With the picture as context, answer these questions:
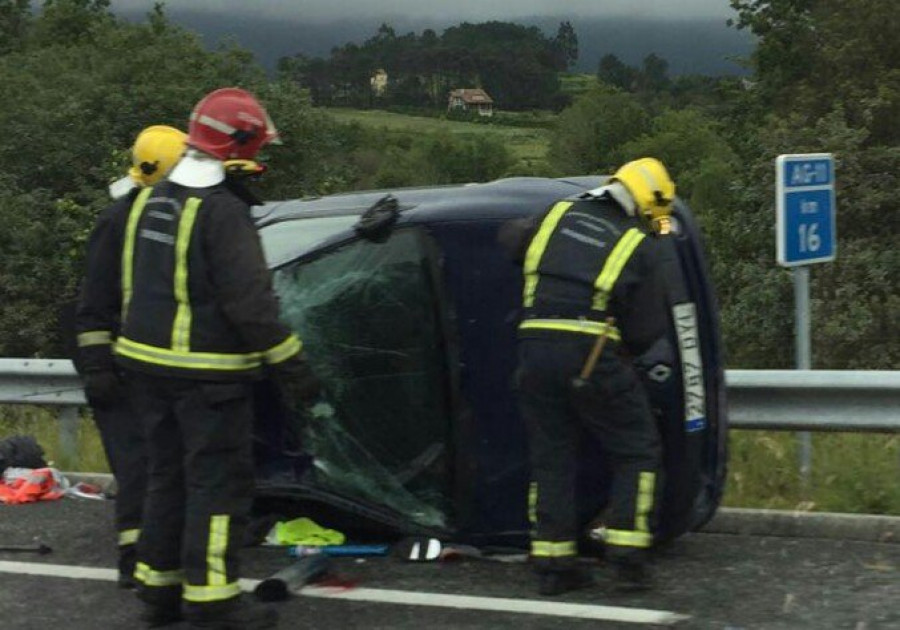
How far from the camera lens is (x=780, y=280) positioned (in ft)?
97.8

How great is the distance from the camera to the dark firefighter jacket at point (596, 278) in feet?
16.9

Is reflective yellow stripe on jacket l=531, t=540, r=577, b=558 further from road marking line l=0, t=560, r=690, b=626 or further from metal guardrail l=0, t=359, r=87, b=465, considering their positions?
metal guardrail l=0, t=359, r=87, b=465

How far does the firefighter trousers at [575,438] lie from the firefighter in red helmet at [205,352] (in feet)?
2.84

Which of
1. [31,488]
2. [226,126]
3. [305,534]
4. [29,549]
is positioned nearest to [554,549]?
[305,534]

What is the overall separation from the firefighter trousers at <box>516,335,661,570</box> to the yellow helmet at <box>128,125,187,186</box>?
1548mm

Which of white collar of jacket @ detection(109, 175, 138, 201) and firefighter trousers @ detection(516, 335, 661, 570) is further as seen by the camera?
white collar of jacket @ detection(109, 175, 138, 201)

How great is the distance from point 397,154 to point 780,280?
7180 cm

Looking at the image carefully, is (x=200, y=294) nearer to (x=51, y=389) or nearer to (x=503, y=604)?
(x=503, y=604)

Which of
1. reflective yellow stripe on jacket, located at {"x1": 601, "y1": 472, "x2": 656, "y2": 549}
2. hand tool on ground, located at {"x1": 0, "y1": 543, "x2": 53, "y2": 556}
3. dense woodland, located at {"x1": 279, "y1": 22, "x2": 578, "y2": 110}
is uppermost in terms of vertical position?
dense woodland, located at {"x1": 279, "y1": 22, "x2": 578, "y2": 110}

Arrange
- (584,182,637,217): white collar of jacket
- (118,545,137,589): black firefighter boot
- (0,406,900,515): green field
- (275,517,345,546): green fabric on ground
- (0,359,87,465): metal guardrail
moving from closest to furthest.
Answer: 1. (584,182,637,217): white collar of jacket
2. (118,545,137,589): black firefighter boot
3. (275,517,345,546): green fabric on ground
4. (0,406,900,515): green field
5. (0,359,87,465): metal guardrail

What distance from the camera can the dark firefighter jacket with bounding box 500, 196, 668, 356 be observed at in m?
5.16

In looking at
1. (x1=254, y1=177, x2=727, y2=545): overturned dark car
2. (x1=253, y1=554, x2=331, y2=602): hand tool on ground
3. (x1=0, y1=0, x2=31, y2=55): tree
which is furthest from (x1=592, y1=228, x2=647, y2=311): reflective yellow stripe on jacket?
(x1=0, y1=0, x2=31, y2=55): tree

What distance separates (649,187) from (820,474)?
2000 mm

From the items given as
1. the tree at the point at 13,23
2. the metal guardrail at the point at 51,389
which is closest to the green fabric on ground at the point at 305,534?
the metal guardrail at the point at 51,389
